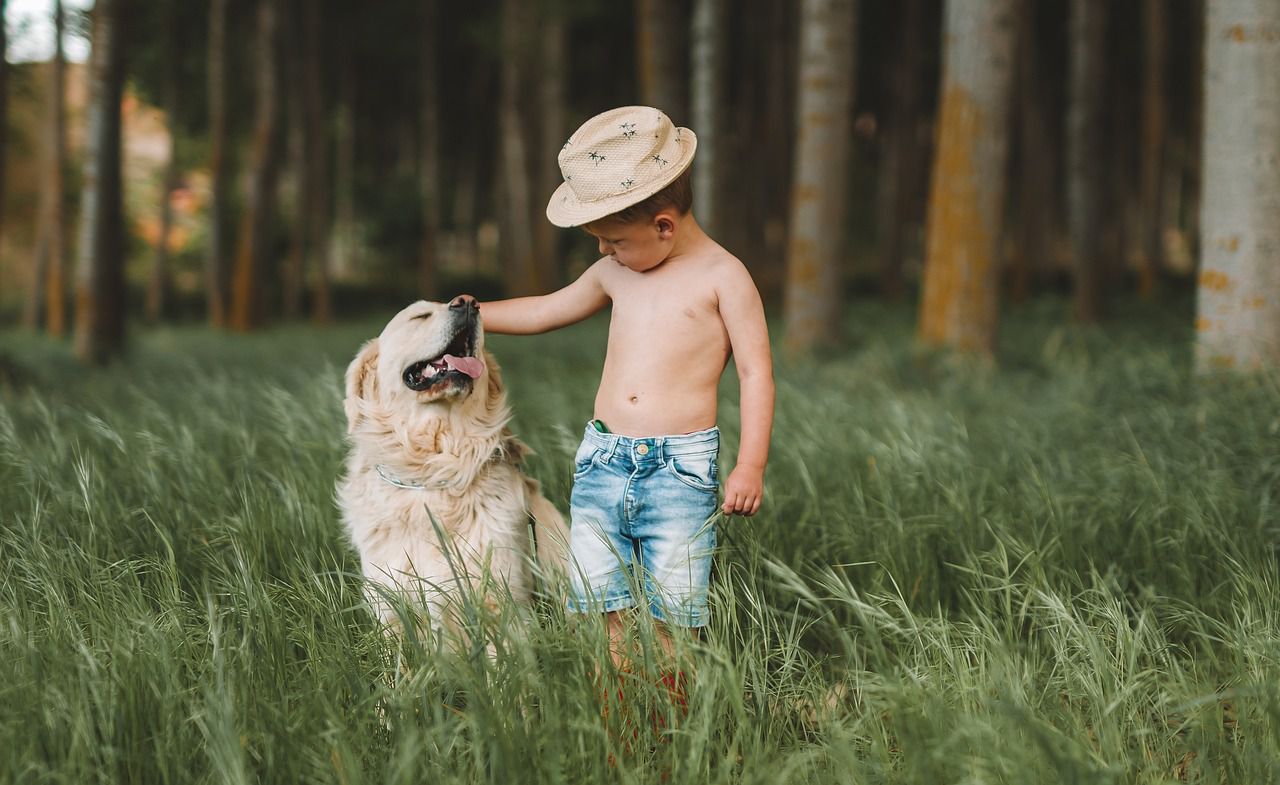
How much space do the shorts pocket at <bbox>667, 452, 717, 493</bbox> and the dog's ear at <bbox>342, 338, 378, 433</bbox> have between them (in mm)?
1034

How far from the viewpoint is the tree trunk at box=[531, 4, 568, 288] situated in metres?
16.0

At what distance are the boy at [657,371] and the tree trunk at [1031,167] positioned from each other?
14332mm

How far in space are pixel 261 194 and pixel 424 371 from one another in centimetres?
1463

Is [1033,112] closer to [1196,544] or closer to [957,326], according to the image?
A: [957,326]

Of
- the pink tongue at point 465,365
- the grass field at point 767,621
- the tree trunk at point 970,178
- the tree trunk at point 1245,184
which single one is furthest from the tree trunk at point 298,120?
the pink tongue at point 465,365

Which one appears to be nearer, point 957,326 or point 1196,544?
point 1196,544

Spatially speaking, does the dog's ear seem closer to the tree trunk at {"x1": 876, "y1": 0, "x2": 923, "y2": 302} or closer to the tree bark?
the tree bark

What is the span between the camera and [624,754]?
2.26 meters

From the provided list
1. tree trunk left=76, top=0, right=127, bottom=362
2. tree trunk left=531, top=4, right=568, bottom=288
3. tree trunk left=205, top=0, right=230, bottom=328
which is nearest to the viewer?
tree trunk left=76, top=0, right=127, bottom=362

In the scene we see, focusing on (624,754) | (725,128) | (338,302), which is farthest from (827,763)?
(338,302)

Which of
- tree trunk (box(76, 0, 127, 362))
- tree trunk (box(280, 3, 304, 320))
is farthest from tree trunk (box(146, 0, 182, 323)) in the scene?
tree trunk (box(76, 0, 127, 362))

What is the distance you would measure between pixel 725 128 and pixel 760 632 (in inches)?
651

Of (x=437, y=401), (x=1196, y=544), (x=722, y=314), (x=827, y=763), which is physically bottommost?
(x=827, y=763)

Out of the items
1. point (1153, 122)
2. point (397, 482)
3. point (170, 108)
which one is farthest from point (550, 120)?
point (397, 482)
